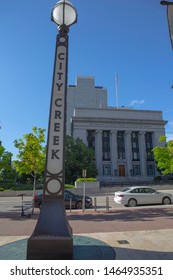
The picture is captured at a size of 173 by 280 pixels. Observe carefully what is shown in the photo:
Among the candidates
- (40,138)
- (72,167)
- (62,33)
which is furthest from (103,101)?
(62,33)

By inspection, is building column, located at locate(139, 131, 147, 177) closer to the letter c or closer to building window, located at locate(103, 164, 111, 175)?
building window, located at locate(103, 164, 111, 175)

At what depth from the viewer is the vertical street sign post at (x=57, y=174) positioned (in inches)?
185

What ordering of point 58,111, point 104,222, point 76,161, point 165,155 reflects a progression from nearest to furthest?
point 58,111 → point 104,222 → point 165,155 → point 76,161

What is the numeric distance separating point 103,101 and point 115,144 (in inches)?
3014

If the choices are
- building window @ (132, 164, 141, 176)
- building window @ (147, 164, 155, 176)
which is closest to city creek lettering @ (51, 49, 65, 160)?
building window @ (132, 164, 141, 176)

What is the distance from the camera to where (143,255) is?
5.16m

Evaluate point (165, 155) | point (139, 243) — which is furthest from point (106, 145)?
point (139, 243)

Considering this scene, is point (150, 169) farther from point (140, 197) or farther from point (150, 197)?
point (140, 197)

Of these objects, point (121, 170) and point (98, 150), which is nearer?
point (121, 170)

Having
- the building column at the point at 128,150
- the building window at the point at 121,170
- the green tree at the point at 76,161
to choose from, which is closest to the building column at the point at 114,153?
the building window at the point at 121,170

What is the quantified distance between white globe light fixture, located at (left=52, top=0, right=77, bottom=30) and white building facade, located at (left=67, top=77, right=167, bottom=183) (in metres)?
47.2

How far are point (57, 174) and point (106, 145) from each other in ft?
167

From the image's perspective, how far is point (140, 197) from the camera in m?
16.4

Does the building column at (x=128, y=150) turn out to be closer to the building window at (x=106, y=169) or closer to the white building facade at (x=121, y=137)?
the white building facade at (x=121, y=137)
